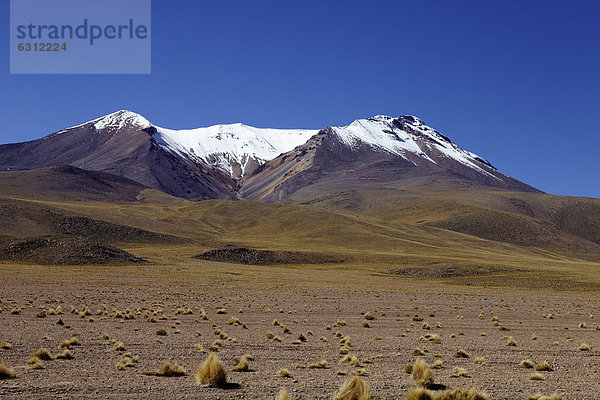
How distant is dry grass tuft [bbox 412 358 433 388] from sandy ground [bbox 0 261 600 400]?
0.40 meters

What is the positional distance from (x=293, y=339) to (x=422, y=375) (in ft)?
29.0

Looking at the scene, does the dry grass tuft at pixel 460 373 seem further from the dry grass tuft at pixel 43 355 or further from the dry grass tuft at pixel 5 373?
the dry grass tuft at pixel 43 355

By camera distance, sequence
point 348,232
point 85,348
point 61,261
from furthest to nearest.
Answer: point 348,232 → point 61,261 → point 85,348

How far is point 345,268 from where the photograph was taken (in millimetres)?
84438

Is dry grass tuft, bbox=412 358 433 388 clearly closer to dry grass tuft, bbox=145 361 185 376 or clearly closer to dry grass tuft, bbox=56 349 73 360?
dry grass tuft, bbox=145 361 185 376

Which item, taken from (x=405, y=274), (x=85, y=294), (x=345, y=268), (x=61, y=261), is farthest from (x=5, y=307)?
(x=345, y=268)

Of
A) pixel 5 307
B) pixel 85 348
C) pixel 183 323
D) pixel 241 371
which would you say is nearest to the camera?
pixel 241 371

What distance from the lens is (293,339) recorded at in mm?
20438

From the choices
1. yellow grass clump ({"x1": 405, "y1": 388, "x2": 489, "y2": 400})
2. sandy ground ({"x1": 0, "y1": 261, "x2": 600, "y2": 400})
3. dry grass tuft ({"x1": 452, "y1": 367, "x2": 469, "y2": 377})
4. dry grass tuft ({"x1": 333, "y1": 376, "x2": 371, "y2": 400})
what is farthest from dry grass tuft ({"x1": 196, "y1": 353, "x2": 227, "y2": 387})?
dry grass tuft ({"x1": 452, "y1": 367, "x2": 469, "y2": 377})

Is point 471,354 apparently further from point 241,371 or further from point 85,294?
point 85,294

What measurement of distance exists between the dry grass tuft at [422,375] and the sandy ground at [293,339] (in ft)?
1.31

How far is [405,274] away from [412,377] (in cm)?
6252

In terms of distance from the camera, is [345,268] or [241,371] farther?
[345,268]

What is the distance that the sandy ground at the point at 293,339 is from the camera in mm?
12117
